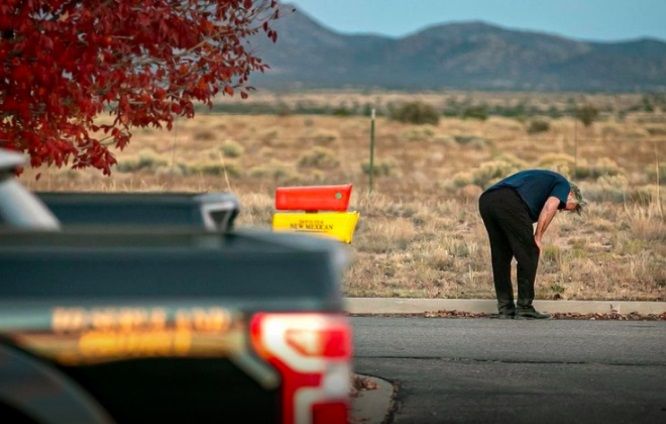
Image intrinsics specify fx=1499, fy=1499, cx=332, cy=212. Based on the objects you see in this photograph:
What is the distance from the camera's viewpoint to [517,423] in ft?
27.9

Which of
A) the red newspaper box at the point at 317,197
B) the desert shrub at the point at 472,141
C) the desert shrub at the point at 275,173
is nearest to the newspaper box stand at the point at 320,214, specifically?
the red newspaper box at the point at 317,197

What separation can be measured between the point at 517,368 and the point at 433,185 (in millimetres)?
23607

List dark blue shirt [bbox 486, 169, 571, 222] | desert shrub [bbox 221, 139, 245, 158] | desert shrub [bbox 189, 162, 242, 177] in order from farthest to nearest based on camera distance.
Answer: desert shrub [bbox 221, 139, 245, 158]
desert shrub [bbox 189, 162, 242, 177]
dark blue shirt [bbox 486, 169, 571, 222]

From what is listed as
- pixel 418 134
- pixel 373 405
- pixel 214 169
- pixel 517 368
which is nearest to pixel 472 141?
pixel 418 134

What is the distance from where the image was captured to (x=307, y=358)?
4.31 m

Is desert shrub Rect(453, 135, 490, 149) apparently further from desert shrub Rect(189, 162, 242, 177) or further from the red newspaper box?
the red newspaper box

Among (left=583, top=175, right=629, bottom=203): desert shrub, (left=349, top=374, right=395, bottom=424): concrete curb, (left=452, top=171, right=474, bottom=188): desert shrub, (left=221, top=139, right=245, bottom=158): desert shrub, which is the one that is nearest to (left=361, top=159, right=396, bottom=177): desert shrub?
(left=452, top=171, right=474, bottom=188): desert shrub

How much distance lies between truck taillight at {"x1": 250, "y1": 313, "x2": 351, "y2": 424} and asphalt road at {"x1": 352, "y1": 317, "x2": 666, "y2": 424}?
425 cm

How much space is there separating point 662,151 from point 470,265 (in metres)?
33.9

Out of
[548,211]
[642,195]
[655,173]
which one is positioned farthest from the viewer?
[655,173]

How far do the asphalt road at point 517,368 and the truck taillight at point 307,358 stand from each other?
4.25 metres

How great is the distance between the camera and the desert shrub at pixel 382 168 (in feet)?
132

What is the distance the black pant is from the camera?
13.5 m

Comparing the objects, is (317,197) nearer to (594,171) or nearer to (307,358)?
(307,358)
